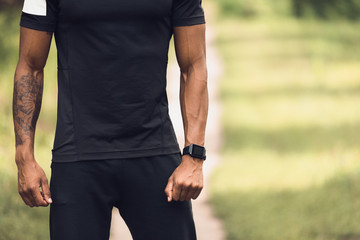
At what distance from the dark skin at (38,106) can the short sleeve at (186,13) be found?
0.08 ft

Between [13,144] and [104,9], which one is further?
[13,144]

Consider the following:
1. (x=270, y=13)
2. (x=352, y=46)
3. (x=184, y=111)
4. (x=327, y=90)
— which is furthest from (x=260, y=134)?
(x=270, y=13)

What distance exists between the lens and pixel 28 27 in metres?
2.93

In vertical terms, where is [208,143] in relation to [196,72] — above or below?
below

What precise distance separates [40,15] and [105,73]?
1.08 feet

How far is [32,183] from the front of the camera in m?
2.89

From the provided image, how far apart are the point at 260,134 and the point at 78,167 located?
8.00m

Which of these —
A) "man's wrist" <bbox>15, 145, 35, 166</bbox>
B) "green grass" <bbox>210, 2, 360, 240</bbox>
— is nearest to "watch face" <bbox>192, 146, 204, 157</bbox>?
"man's wrist" <bbox>15, 145, 35, 166</bbox>

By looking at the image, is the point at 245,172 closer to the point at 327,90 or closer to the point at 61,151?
the point at 327,90

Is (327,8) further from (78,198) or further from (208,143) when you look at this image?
(78,198)

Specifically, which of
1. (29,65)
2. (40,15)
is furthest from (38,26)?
(29,65)

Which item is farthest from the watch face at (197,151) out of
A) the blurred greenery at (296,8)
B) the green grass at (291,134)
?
the blurred greenery at (296,8)

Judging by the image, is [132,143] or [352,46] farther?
[352,46]

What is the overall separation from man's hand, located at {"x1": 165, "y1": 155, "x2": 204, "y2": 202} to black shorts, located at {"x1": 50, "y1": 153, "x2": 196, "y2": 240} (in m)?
0.04
